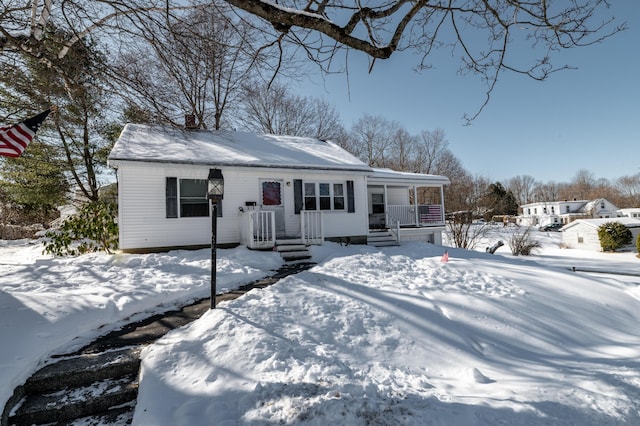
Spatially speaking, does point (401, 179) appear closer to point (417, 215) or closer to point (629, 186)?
point (417, 215)

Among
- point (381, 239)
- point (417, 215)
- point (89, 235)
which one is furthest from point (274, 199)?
point (417, 215)

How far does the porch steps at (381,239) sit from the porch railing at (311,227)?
2773 mm

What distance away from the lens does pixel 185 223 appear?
965cm

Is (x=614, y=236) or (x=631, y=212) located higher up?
(x=631, y=212)

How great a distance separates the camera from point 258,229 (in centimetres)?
950

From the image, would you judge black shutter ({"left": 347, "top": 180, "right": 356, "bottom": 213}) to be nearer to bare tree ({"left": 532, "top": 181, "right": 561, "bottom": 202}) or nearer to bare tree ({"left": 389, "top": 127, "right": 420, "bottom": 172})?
bare tree ({"left": 389, "top": 127, "right": 420, "bottom": 172})

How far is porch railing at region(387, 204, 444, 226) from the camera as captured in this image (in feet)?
47.4

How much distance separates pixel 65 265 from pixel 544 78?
10.8 metres

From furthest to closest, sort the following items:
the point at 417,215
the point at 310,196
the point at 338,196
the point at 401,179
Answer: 1. the point at 417,215
2. the point at 401,179
3. the point at 338,196
4. the point at 310,196

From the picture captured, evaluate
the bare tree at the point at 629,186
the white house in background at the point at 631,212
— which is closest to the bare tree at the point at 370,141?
the white house in background at the point at 631,212

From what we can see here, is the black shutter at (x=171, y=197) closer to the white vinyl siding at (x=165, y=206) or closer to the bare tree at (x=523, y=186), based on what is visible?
the white vinyl siding at (x=165, y=206)

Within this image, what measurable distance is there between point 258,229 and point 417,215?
8508 millimetres

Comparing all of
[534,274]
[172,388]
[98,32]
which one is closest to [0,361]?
[172,388]

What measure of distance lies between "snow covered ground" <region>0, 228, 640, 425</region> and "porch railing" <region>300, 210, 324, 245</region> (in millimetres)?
3573
